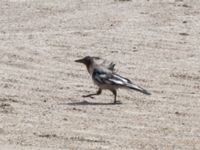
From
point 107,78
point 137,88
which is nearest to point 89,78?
point 107,78

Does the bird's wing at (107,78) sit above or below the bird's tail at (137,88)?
above

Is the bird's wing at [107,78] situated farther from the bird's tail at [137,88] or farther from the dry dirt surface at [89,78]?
the dry dirt surface at [89,78]

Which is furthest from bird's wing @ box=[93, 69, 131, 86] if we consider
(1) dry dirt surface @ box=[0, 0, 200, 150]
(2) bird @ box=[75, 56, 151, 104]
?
(1) dry dirt surface @ box=[0, 0, 200, 150]

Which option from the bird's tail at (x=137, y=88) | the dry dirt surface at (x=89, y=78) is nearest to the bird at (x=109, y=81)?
the bird's tail at (x=137, y=88)

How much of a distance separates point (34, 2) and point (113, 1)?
1.62 metres

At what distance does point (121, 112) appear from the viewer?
12109 mm

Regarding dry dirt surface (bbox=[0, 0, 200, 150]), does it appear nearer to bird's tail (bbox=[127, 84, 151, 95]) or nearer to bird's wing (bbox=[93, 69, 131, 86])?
bird's tail (bbox=[127, 84, 151, 95])

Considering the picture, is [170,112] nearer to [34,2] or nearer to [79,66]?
[79,66]

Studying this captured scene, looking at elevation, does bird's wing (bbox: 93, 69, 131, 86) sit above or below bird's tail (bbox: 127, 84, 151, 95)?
above

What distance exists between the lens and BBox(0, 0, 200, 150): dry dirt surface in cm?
1086

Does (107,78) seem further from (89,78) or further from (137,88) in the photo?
(89,78)

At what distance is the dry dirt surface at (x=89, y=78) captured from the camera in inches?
428

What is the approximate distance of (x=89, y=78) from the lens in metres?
14.2

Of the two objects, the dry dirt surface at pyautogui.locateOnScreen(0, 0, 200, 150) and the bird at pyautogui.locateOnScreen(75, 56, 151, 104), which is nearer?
the dry dirt surface at pyautogui.locateOnScreen(0, 0, 200, 150)
